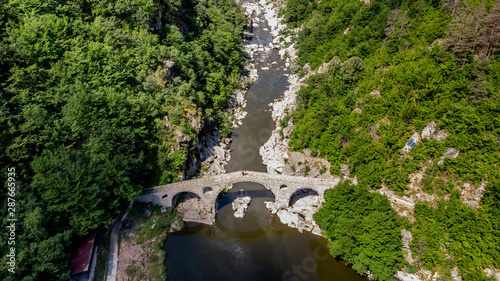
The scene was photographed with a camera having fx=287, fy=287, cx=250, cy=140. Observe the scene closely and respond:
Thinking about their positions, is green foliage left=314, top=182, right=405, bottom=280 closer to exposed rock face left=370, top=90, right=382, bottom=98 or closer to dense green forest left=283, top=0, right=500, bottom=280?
dense green forest left=283, top=0, right=500, bottom=280

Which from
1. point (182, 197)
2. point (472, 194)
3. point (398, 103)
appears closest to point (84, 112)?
point (182, 197)

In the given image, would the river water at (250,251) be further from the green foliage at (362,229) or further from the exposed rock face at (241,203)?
the green foliage at (362,229)

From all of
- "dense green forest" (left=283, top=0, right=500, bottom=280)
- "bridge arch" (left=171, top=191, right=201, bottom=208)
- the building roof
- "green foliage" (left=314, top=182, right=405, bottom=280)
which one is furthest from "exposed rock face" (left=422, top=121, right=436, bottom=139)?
the building roof

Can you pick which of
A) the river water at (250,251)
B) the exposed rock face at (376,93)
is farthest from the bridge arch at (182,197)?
the exposed rock face at (376,93)

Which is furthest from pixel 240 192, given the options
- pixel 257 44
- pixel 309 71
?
pixel 257 44

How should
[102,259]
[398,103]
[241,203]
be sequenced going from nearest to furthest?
1. [102,259]
2. [398,103]
3. [241,203]

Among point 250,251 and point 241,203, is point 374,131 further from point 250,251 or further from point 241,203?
point 250,251

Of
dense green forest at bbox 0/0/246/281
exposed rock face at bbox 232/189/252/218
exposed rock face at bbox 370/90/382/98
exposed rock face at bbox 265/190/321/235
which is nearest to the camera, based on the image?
dense green forest at bbox 0/0/246/281
